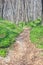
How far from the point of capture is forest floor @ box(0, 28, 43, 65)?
496 inches

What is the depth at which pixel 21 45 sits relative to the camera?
16234 mm

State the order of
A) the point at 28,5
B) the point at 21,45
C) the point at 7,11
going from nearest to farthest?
the point at 21,45 < the point at 7,11 < the point at 28,5

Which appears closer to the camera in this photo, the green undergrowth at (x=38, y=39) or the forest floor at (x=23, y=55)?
the forest floor at (x=23, y=55)

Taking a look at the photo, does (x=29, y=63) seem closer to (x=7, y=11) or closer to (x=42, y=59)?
(x=42, y=59)

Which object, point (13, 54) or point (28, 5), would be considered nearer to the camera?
point (13, 54)

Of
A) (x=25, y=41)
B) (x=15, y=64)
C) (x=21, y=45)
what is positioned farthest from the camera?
(x=25, y=41)

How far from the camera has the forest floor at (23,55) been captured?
41.4 ft

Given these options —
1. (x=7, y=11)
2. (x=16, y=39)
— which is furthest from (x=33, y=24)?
(x=16, y=39)

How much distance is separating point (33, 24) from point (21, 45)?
→ 34.5ft

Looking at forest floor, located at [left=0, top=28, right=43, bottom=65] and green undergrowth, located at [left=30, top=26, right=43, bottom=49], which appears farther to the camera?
green undergrowth, located at [left=30, top=26, right=43, bottom=49]

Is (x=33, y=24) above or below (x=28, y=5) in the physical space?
below

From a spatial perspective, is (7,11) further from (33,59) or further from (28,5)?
(33,59)

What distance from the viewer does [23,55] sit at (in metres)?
14.0

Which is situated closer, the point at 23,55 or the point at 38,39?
the point at 23,55
